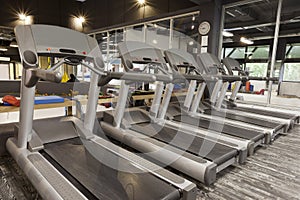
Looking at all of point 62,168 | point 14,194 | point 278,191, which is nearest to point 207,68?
point 278,191

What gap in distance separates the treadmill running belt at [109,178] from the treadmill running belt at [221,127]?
168 cm

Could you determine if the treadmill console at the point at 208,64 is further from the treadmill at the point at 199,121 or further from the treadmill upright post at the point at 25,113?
the treadmill upright post at the point at 25,113

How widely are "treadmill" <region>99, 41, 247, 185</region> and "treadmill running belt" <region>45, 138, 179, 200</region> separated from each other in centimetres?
45

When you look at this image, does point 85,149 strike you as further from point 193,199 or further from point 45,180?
point 193,199

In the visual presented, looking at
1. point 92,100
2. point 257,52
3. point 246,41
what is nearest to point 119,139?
point 92,100

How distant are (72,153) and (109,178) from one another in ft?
2.11

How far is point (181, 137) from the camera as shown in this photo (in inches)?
104

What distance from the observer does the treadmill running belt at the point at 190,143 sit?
2153 mm

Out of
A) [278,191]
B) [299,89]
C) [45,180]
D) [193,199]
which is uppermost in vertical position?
[299,89]

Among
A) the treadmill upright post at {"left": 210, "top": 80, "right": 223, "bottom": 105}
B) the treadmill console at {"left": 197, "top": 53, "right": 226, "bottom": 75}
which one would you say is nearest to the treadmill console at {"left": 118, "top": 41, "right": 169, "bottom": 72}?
the treadmill console at {"left": 197, "top": 53, "right": 226, "bottom": 75}

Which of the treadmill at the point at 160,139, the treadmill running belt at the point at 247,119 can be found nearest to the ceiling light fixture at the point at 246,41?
the treadmill running belt at the point at 247,119

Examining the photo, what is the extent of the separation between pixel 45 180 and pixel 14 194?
426mm

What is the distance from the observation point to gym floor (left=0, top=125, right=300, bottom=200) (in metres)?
1.77

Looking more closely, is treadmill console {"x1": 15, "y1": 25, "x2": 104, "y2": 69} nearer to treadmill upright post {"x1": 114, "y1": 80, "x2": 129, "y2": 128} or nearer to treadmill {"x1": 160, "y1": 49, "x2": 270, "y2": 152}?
treadmill upright post {"x1": 114, "y1": 80, "x2": 129, "y2": 128}
